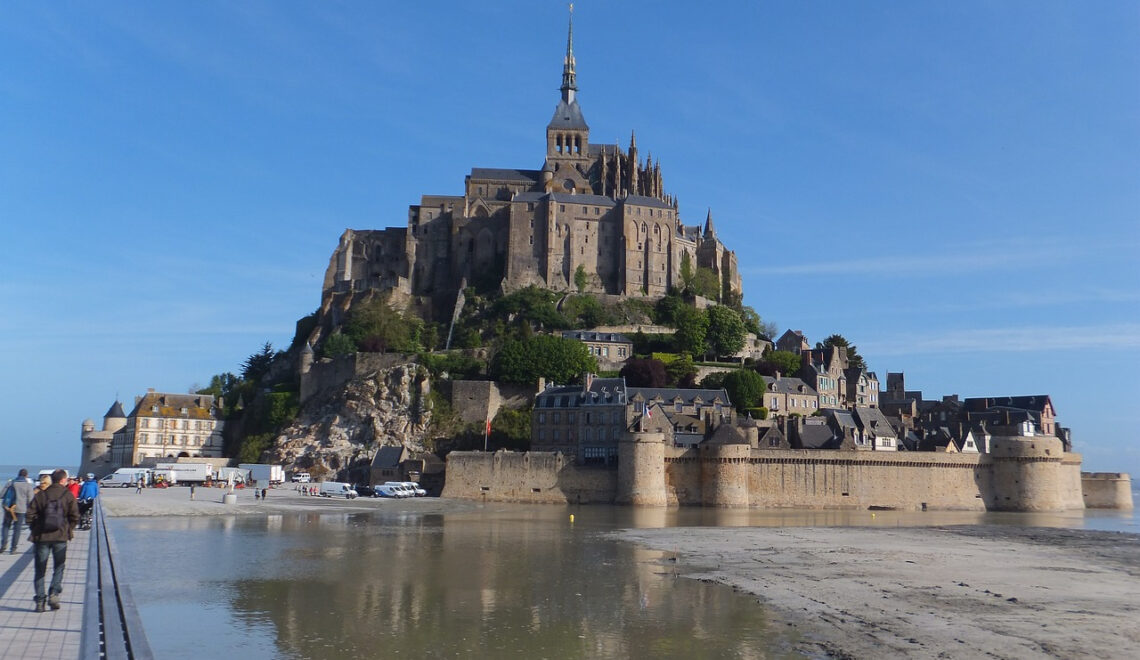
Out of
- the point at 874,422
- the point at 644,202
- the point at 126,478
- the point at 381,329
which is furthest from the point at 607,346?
the point at 126,478

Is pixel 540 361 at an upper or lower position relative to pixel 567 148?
lower

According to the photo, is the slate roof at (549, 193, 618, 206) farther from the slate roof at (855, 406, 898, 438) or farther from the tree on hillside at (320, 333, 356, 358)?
the slate roof at (855, 406, 898, 438)

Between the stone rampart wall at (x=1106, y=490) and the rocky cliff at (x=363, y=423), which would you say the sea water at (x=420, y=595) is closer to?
the rocky cliff at (x=363, y=423)

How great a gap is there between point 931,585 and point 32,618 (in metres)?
20.3

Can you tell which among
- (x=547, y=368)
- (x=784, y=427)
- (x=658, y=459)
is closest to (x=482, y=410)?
(x=547, y=368)

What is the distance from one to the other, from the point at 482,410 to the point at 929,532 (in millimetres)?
29350

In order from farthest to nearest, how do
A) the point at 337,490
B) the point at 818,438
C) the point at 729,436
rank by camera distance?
1. the point at 818,438
2. the point at 337,490
3. the point at 729,436

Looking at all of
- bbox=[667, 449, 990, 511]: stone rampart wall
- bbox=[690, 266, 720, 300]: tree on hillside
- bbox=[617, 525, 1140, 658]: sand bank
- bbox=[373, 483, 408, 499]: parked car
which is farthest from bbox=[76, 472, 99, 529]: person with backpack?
bbox=[690, 266, 720, 300]: tree on hillside

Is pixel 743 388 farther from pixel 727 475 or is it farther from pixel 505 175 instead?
pixel 505 175

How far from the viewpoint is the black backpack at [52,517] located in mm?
11938

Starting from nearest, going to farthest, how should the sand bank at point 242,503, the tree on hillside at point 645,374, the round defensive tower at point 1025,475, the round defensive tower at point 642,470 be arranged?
the sand bank at point 242,503 < the round defensive tower at point 642,470 < the round defensive tower at point 1025,475 < the tree on hillside at point 645,374

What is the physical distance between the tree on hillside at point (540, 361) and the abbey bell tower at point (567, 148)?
80.7 feet

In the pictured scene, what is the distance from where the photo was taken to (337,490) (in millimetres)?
52875

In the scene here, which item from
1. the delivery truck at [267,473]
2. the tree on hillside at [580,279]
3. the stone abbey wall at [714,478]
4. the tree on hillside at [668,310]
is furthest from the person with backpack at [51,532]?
the tree on hillside at [580,279]
